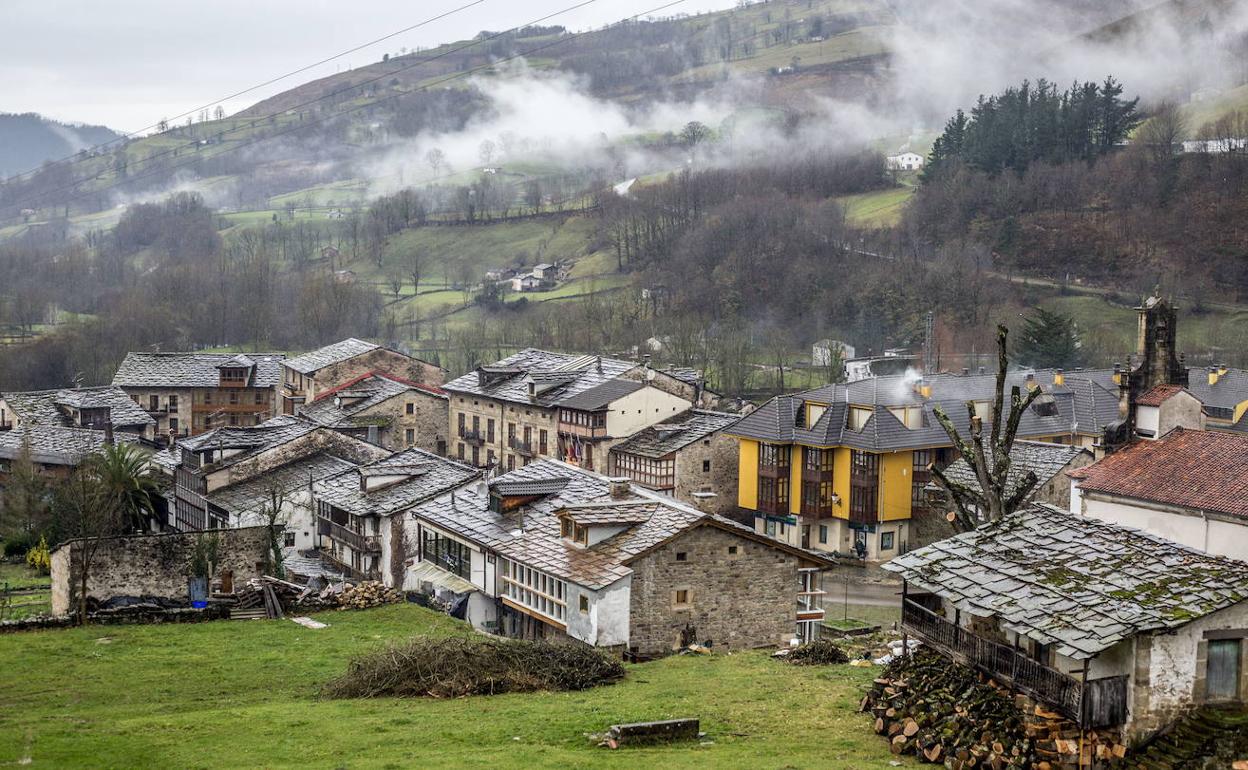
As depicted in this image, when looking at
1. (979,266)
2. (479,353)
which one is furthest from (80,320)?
(979,266)

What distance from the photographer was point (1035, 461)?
191ft

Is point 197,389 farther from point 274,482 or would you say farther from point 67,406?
point 274,482

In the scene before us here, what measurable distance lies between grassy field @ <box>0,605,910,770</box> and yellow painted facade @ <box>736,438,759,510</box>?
31678mm

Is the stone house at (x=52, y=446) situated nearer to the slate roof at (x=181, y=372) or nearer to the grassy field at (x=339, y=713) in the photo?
the slate roof at (x=181, y=372)

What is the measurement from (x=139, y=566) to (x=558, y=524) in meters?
15.6

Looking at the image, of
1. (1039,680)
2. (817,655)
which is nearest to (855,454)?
(817,655)

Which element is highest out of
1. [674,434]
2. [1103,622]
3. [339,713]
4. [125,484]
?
[1103,622]

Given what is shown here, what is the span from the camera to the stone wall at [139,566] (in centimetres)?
4741

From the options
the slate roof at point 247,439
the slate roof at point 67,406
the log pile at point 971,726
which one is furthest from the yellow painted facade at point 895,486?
the slate roof at point 67,406

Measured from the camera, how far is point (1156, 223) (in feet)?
440

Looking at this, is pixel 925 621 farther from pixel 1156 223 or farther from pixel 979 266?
pixel 1156 223

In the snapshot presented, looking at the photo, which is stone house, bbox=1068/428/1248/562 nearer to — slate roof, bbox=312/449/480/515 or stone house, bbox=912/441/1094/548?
stone house, bbox=912/441/1094/548

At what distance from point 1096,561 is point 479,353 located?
10161cm

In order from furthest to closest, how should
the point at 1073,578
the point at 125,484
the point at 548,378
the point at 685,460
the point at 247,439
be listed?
the point at 548,378
the point at 685,460
the point at 247,439
the point at 125,484
the point at 1073,578
